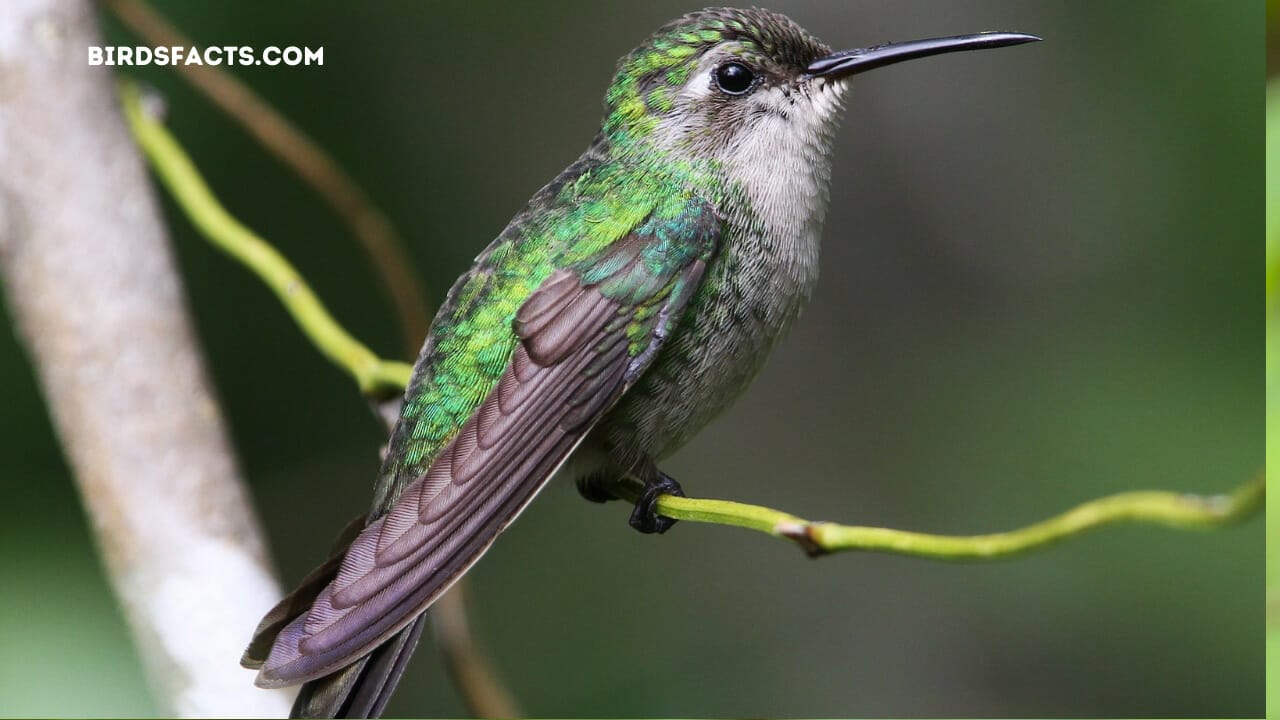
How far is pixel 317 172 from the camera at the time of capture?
287cm

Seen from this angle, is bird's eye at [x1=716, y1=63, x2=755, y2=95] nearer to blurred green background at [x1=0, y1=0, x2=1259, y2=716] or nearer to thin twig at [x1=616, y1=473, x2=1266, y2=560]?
thin twig at [x1=616, y1=473, x2=1266, y2=560]

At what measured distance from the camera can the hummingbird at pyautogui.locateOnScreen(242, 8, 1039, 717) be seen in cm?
195

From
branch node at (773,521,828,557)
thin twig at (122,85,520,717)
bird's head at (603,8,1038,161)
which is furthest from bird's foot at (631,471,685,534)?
branch node at (773,521,828,557)

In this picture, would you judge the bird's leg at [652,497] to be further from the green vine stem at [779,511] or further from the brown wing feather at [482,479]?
the brown wing feather at [482,479]

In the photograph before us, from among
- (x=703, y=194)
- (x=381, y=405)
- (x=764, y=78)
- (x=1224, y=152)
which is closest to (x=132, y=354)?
(x=381, y=405)

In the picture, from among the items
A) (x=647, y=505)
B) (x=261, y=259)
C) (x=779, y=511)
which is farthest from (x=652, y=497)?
(x=261, y=259)

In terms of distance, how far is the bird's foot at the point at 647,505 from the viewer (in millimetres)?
2268

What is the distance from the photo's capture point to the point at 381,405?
7.82ft

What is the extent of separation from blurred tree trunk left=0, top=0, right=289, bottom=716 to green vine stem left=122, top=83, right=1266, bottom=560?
3.9 inches

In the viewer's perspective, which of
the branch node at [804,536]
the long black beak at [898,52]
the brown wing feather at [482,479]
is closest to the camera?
the branch node at [804,536]

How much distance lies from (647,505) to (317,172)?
118 centimetres

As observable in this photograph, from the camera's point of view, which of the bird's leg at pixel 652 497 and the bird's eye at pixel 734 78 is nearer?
the bird's leg at pixel 652 497

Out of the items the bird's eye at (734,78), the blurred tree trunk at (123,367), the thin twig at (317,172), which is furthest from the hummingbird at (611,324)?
the thin twig at (317,172)

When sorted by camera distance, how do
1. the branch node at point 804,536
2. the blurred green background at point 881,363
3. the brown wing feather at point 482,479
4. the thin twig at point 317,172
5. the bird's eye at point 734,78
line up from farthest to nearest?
the blurred green background at point 881,363, the thin twig at point 317,172, the bird's eye at point 734,78, the brown wing feather at point 482,479, the branch node at point 804,536
